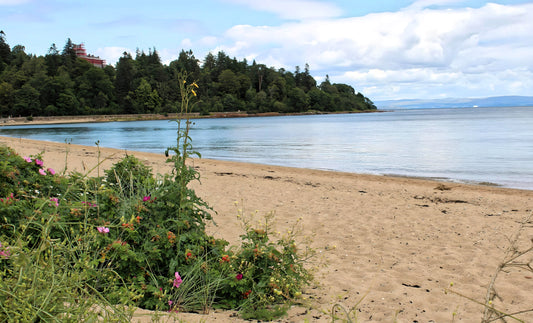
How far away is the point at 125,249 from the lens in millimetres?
2939

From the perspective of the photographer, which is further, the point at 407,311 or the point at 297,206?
the point at 297,206

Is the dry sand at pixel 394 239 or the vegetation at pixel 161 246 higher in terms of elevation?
the vegetation at pixel 161 246

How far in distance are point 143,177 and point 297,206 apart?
4.56m

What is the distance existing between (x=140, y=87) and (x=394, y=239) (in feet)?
410

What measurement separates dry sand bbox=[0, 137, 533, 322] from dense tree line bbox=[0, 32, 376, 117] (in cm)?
7395

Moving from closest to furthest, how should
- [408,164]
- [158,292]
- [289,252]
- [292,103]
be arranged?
[158,292], [289,252], [408,164], [292,103]

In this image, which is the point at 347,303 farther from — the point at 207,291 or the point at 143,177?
the point at 143,177

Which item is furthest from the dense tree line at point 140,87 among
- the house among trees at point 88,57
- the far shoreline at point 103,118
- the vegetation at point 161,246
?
the vegetation at point 161,246

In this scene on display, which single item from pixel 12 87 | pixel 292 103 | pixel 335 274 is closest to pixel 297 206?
pixel 335 274

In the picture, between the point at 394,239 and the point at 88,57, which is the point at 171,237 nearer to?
the point at 394,239

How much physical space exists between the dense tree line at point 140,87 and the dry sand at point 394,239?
73953 millimetres

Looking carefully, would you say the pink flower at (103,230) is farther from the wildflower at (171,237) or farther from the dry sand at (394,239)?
the dry sand at (394,239)

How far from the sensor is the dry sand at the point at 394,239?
3.67m

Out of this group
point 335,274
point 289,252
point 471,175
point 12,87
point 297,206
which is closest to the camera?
point 289,252
